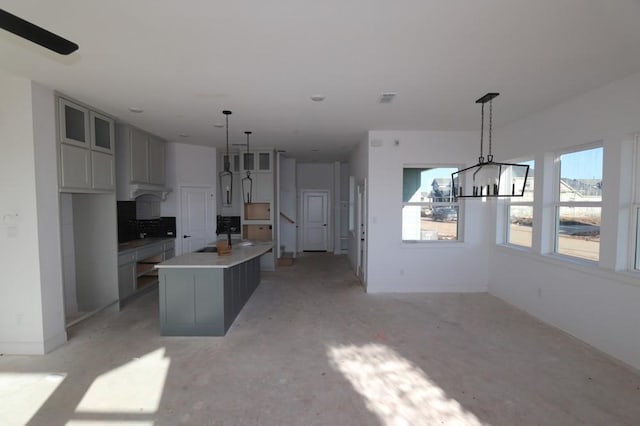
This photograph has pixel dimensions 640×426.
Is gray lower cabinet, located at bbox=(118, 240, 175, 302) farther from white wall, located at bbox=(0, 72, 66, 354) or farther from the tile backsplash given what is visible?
white wall, located at bbox=(0, 72, 66, 354)

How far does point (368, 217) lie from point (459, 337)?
2.26 meters

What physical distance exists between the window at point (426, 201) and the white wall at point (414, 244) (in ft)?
0.62

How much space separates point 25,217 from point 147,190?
84.5 inches

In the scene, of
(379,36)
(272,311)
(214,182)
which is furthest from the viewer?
(214,182)

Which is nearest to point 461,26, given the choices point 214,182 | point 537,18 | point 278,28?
point 537,18

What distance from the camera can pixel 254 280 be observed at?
529 cm

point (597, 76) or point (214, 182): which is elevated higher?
point (597, 76)

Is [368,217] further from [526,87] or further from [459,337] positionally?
[526,87]

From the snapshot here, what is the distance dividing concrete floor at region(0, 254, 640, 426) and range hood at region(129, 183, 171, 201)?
6.02 feet

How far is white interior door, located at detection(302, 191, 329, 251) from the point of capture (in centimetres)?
913

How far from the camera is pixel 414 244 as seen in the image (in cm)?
518

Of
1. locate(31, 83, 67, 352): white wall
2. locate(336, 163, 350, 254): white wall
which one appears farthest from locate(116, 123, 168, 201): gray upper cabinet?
locate(336, 163, 350, 254): white wall

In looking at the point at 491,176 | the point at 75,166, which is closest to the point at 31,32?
the point at 75,166

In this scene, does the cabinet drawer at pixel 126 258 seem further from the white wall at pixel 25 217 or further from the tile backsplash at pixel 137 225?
the white wall at pixel 25 217
